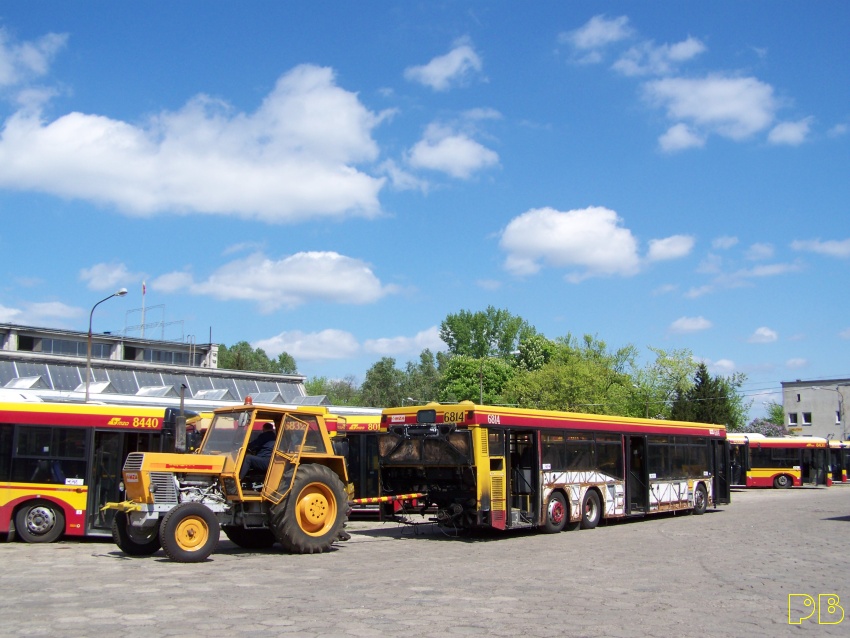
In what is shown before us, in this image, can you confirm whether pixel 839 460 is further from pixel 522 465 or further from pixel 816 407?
pixel 522 465

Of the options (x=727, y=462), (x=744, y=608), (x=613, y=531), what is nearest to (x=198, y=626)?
(x=744, y=608)

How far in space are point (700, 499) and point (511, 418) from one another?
35.5 ft

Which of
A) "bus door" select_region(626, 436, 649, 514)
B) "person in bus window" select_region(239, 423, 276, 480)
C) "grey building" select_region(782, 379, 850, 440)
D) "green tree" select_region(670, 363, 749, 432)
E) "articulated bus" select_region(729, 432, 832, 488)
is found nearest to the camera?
"person in bus window" select_region(239, 423, 276, 480)

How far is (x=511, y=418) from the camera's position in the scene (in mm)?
19234

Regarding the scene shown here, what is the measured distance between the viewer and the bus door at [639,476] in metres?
24.1

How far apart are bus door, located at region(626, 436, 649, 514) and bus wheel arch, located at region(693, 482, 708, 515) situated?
134 inches

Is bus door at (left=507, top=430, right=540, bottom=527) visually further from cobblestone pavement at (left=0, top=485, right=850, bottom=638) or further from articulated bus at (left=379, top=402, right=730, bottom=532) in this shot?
cobblestone pavement at (left=0, top=485, right=850, bottom=638)

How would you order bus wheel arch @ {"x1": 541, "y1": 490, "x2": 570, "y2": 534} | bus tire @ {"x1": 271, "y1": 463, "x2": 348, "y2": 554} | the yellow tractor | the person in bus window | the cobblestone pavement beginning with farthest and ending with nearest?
bus wheel arch @ {"x1": 541, "y1": 490, "x2": 570, "y2": 534} < the person in bus window < bus tire @ {"x1": 271, "y1": 463, "x2": 348, "y2": 554} < the yellow tractor < the cobblestone pavement

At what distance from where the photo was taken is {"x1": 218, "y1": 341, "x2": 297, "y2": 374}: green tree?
107 m

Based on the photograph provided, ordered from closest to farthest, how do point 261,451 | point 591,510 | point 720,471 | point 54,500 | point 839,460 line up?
point 261,451
point 54,500
point 591,510
point 720,471
point 839,460

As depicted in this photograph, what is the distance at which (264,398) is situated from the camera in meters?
57.5

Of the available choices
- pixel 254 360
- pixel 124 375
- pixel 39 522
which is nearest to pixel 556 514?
pixel 39 522

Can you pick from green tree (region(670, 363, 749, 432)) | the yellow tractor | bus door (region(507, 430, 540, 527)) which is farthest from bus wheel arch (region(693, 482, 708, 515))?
green tree (region(670, 363, 749, 432))

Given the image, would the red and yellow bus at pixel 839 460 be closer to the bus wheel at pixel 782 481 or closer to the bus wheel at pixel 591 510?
the bus wheel at pixel 782 481
